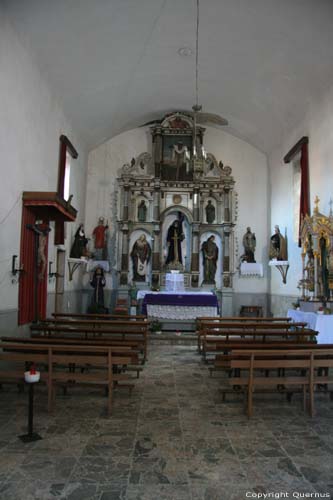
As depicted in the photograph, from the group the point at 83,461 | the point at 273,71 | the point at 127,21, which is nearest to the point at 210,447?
the point at 83,461

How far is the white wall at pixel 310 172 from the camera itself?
971 centimetres

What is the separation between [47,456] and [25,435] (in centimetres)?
57

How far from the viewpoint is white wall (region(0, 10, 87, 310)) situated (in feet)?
23.7

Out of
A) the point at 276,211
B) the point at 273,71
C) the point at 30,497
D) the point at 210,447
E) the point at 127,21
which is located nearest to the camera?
the point at 30,497

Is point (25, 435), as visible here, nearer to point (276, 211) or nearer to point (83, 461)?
point (83, 461)

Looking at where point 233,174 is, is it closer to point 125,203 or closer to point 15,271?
point 125,203

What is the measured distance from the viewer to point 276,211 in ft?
45.9

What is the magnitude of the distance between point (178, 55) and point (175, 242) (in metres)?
6.19

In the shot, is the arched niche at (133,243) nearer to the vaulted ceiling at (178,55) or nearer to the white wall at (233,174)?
the white wall at (233,174)

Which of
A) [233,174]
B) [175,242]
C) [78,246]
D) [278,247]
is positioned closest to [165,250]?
[175,242]

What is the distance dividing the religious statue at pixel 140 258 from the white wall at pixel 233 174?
3.63 feet

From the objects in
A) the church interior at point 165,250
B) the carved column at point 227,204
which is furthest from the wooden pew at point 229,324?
the carved column at point 227,204

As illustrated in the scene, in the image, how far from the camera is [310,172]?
10.8 m

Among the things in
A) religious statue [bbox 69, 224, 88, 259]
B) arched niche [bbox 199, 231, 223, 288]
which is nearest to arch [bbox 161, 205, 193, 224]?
arched niche [bbox 199, 231, 223, 288]
